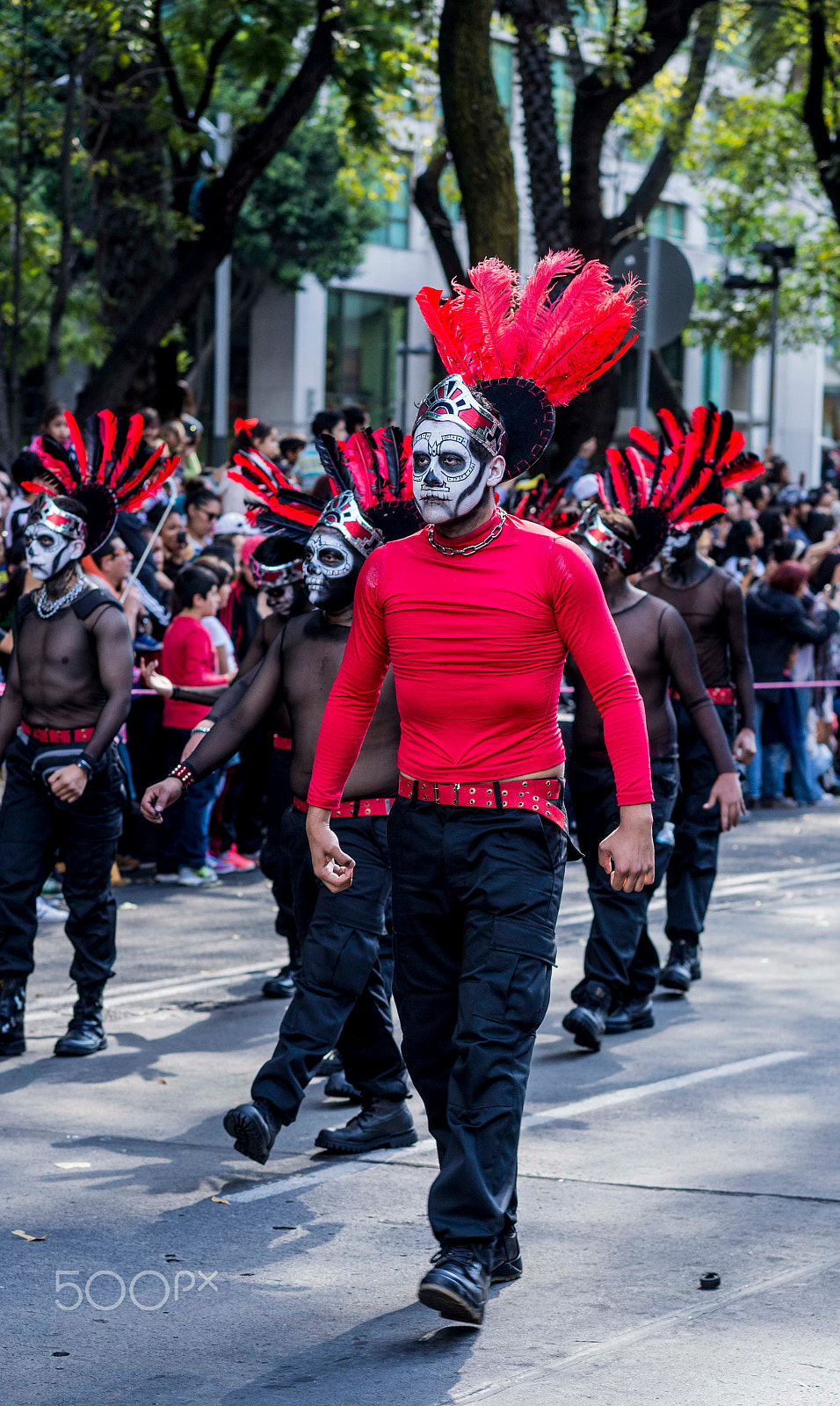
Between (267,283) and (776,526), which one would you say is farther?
(267,283)

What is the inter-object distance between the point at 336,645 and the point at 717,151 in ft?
104

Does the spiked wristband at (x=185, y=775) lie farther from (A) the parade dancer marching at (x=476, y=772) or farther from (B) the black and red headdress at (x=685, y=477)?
(B) the black and red headdress at (x=685, y=477)

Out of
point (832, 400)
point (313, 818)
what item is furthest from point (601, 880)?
point (832, 400)

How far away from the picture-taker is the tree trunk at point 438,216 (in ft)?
59.9

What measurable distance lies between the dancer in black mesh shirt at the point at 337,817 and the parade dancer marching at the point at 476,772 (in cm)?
100

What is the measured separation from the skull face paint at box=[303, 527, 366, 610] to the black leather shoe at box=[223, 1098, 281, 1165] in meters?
1.76

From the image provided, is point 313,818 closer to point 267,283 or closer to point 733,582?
point 733,582

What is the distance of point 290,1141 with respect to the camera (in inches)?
245

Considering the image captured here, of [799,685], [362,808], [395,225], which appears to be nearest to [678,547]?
[362,808]

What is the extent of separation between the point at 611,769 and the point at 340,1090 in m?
1.61

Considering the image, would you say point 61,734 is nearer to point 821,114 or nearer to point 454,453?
point 454,453

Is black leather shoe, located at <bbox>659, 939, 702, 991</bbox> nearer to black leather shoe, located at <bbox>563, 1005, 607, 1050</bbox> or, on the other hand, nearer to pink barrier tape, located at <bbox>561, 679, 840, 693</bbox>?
black leather shoe, located at <bbox>563, 1005, 607, 1050</bbox>

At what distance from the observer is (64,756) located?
7.22 m

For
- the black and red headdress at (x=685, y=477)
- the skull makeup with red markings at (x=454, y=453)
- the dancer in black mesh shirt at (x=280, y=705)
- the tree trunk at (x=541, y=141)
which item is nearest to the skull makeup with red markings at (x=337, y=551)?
the dancer in black mesh shirt at (x=280, y=705)
